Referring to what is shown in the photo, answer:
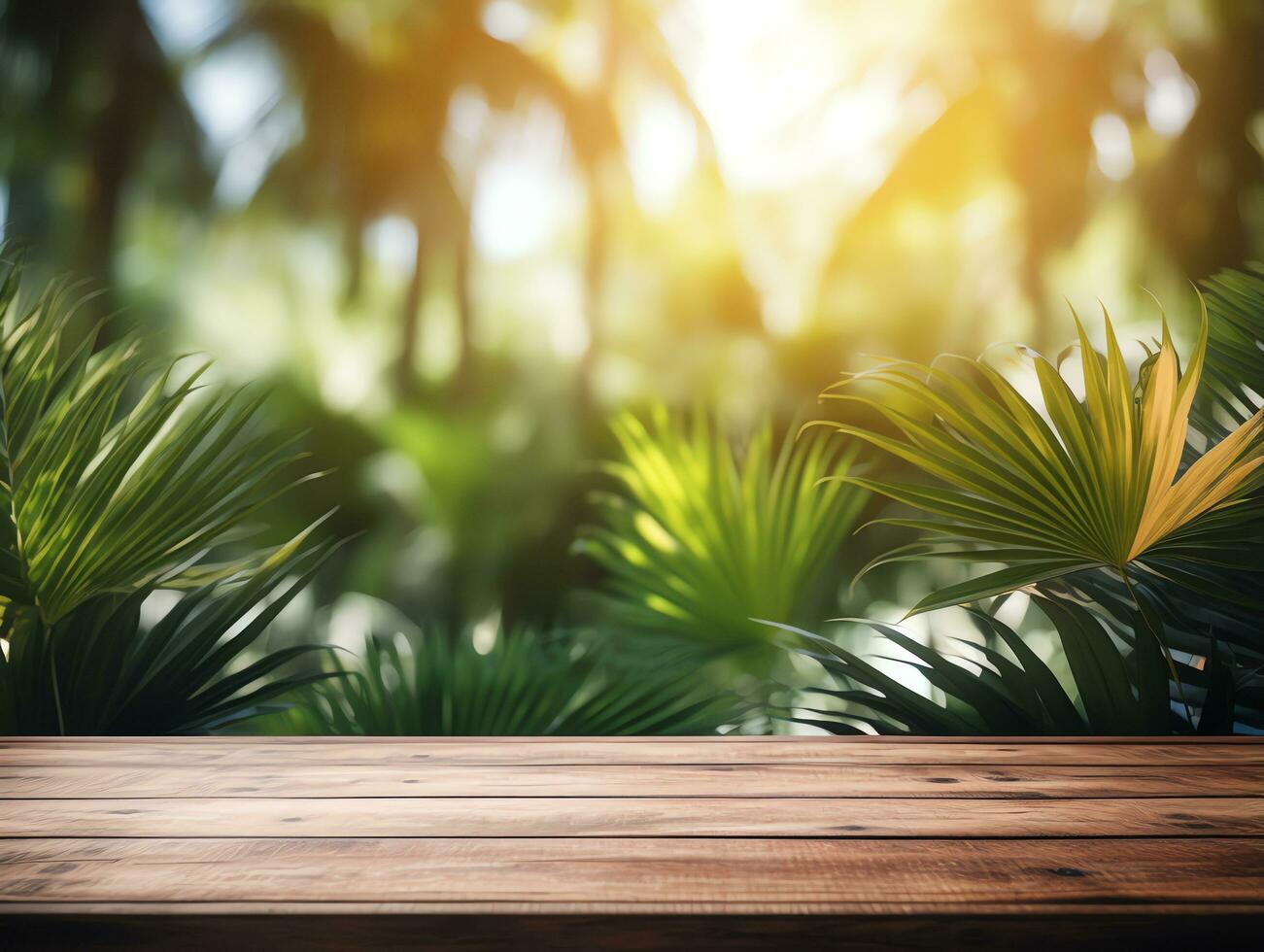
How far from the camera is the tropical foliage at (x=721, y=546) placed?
147 cm

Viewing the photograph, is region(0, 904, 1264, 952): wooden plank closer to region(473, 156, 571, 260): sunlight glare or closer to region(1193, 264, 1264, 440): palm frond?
region(1193, 264, 1264, 440): palm frond

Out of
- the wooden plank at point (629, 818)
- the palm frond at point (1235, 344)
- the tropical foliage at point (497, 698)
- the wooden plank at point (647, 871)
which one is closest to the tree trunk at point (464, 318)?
the tropical foliage at point (497, 698)

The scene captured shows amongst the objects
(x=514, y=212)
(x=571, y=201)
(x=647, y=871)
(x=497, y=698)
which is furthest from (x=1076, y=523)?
(x=571, y=201)

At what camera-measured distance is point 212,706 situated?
117 centimetres

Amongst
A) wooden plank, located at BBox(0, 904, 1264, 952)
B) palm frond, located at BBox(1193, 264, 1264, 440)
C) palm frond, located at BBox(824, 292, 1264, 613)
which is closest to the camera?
wooden plank, located at BBox(0, 904, 1264, 952)

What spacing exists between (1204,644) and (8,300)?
167cm

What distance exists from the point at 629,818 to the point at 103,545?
2.73 feet

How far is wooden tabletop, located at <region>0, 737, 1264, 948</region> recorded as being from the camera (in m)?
0.46

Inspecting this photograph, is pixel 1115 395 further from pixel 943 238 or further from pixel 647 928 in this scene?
pixel 943 238

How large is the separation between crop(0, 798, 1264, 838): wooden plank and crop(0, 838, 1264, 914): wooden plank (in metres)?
0.02

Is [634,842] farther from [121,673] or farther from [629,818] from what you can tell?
[121,673]

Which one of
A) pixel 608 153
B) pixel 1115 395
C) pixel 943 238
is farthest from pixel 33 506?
pixel 943 238

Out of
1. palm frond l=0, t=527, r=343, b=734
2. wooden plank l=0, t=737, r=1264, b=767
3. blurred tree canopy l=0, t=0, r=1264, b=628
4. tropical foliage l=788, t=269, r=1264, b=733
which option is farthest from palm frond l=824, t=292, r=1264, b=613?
blurred tree canopy l=0, t=0, r=1264, b=628

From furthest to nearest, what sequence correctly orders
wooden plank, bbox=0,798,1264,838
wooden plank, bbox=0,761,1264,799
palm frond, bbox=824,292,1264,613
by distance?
1. palm frond, bbox=824,292,1264,613
2. wooden plank, bbox=0,761,1264,799
3. wooden plank, bbox=0,798,1264,838
